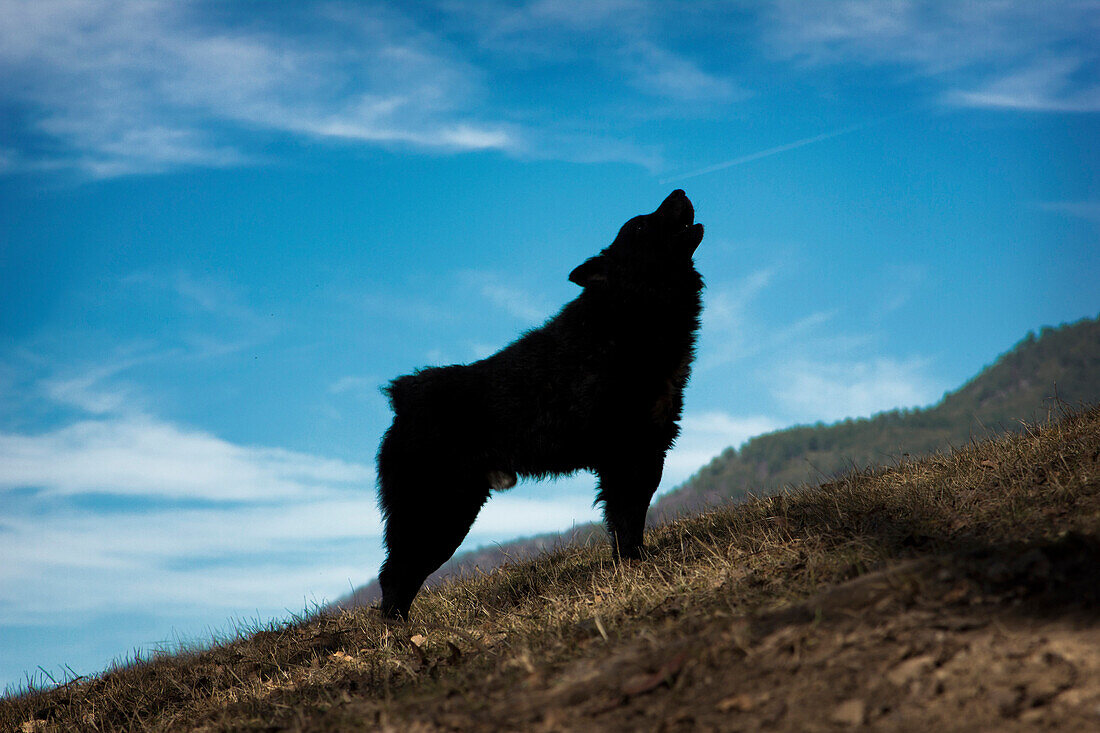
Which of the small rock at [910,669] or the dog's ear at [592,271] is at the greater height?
the dog's ear at [592,271]

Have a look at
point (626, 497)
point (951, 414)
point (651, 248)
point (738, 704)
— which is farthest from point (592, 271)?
point (951, 414)

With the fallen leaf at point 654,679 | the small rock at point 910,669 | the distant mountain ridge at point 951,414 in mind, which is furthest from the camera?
the distant mountain ridge at point 951,414

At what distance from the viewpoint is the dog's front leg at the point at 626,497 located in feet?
21.5

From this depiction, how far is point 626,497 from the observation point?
6.57 metres

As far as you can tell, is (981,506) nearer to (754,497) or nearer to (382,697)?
(754,497)

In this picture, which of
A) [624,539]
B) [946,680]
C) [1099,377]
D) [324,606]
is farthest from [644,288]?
[1099,377]

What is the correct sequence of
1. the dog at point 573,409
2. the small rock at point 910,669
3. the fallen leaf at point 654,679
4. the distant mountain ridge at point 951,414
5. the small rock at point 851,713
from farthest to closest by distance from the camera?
the distant mountain ridge at point 951,414 → the dog at point 573,409 → the fallen leaf at point 654,679 → the small rock at point 910,669 → the small rock at point 851,713

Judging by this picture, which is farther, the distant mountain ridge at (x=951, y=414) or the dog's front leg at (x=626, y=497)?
the distant mountain ridge at (x=951, y=414)

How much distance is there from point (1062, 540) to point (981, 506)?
1.93m

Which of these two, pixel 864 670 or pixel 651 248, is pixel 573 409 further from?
pixel 864 670

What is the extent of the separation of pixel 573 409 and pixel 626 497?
800 mm

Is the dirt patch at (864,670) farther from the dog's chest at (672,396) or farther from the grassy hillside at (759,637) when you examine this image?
the dog's chest at (672,396)

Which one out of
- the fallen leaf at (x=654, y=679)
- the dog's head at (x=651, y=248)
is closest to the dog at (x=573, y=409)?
the dog's head at (x=651, y=248)

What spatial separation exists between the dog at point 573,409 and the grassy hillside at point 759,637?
0.62m
